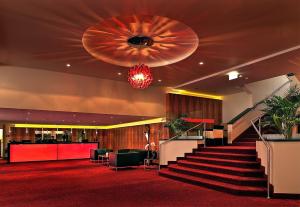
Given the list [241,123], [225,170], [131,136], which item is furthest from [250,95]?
[131,136]

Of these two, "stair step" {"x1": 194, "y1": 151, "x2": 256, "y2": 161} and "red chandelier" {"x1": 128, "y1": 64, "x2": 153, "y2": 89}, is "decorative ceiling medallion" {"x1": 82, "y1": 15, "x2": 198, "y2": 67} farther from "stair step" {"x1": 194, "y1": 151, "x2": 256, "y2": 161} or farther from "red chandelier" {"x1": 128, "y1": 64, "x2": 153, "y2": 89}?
"stair step" {"x1": 194, "y1": 151, "x2": 256, "y2": 161}

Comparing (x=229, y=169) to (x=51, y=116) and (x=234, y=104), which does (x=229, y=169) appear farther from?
(x=51, y=116)

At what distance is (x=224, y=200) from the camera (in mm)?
5266

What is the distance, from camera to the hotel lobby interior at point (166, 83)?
5.10m

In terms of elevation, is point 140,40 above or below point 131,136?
above

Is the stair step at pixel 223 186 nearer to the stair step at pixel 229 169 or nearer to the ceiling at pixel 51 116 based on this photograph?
the stair step at pixel 229 169

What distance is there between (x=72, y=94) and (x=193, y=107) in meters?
6.52

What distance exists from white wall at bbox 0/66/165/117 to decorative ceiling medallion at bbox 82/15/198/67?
2535 millimetres

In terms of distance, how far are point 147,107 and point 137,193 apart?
6475 millimetres

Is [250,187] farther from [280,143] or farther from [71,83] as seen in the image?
[71,83]

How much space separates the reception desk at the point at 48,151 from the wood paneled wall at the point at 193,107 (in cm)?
661

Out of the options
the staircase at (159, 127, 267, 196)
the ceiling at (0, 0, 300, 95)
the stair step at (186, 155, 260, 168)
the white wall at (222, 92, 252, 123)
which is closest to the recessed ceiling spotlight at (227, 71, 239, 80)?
the ceiling at (0, 0, 300, 95)

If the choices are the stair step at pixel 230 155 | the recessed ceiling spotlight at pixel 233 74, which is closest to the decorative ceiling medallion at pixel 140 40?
the recessed ceiling spotlight at pixel 233 74

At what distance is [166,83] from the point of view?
11.7 m
